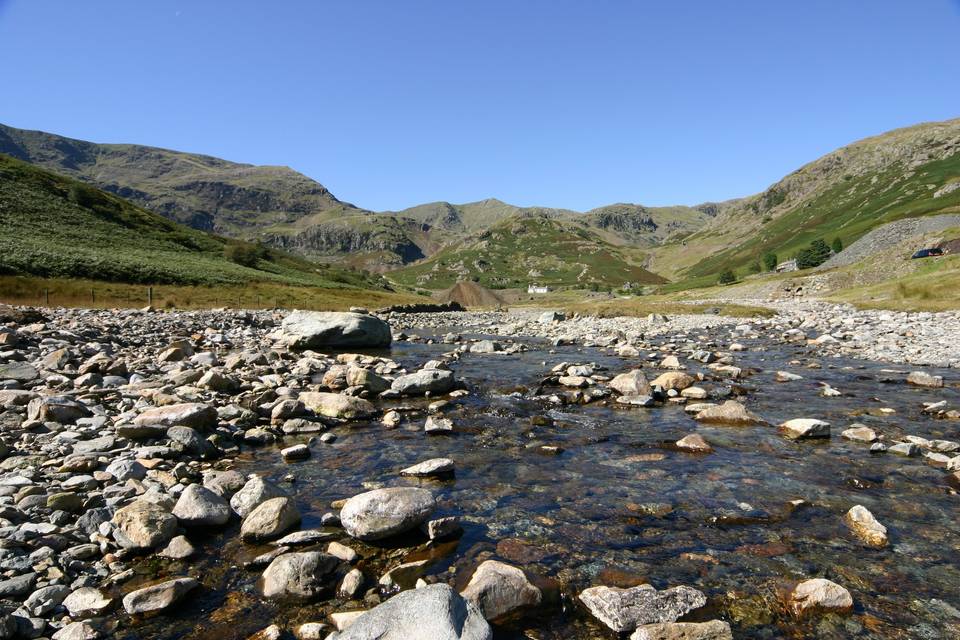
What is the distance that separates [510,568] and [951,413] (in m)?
14.5

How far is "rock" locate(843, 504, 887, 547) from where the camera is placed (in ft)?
22.4

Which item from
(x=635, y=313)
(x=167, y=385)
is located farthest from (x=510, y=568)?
(x=635, y=313)

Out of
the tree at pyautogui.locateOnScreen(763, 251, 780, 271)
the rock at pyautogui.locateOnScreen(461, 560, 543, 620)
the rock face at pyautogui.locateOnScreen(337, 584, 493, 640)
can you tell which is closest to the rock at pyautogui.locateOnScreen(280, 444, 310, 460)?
the rock at pyautogui.locateOnScreen(461, 560, 543, 620)

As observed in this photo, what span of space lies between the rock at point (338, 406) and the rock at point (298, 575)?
7.68m

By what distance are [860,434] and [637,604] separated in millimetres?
9519

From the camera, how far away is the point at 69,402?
Result: 37.2 feet

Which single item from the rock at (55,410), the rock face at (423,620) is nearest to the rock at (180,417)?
the rock at (55,410)

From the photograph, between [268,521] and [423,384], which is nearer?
[268,521]

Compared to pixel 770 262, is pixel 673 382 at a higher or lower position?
lower

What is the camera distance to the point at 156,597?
541 cm

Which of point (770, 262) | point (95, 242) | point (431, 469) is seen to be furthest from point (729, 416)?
point (770, 262)

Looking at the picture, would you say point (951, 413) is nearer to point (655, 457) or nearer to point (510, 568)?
point (655, 457)

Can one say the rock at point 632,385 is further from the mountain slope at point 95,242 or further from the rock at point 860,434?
the mountain slope at point 95,242

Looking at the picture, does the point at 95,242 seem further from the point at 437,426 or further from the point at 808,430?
the point at 808,430
